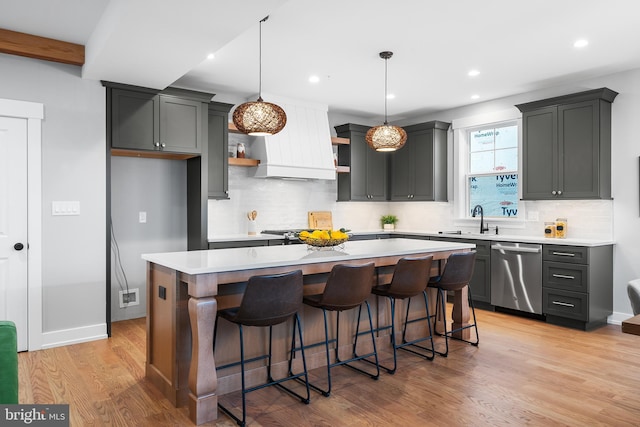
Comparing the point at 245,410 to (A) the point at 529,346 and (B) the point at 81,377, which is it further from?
(A) the point at 529,346

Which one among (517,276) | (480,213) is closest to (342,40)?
(517,276)

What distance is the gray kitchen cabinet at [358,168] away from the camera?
6633 mm

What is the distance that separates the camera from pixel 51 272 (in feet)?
13.2

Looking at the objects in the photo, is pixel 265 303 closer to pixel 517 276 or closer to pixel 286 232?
pixel 286 232

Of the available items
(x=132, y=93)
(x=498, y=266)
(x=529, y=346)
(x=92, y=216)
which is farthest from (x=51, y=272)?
(x=498, y=266)

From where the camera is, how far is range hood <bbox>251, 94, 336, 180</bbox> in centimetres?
561

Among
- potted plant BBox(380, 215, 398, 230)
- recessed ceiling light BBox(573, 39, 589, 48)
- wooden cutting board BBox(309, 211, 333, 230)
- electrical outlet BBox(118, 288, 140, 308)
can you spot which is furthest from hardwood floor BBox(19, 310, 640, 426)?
potted plant BBox(380, 215, 398, 230)

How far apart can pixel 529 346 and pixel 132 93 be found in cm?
448

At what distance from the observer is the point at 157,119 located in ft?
14.9

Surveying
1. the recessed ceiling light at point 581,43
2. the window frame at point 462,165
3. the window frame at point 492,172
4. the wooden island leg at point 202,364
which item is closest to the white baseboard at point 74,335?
the wooden island leg at point 202,364

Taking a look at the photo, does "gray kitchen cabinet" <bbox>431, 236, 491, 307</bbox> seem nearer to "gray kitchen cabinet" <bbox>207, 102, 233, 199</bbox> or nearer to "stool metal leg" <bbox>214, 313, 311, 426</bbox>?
"stool metal leg" <bbox>214, 313, 311, 426</bbox>

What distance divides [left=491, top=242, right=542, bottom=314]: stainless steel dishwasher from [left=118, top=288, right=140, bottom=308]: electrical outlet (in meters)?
4.17

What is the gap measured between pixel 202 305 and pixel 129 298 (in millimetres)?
2774

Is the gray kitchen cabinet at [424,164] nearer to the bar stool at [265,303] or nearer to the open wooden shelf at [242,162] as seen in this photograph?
the open wooden shelf at [242,162]
